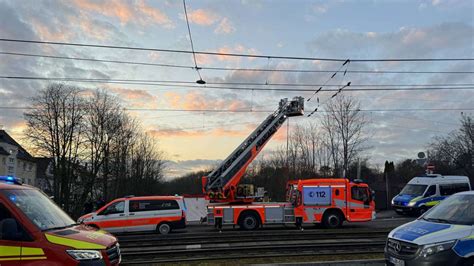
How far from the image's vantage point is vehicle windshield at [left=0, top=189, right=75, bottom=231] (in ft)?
18.1

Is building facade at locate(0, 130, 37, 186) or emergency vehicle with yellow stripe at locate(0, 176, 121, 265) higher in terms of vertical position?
building facade at locate(0, 130, 37, 186)

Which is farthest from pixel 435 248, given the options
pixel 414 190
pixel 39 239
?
pixel 414 190

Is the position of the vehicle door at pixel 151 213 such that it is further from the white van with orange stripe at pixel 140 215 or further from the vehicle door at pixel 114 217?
the vehicle door at pixel 114 217

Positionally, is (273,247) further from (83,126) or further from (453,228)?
(83,126)

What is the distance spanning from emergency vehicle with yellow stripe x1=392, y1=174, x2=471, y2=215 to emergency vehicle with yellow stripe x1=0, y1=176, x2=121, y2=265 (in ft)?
84.3

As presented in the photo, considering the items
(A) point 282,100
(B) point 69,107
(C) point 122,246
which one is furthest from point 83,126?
(C) point 122,246

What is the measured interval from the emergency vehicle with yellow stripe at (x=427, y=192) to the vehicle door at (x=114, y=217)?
1883cm

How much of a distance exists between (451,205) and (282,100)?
1590 cm

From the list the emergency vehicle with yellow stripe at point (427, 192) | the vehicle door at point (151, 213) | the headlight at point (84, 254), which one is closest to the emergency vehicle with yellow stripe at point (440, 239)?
the headlight at point (84, 254)

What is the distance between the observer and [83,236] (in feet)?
18.6

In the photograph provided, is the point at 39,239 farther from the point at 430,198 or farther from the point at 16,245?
the point at 430,198

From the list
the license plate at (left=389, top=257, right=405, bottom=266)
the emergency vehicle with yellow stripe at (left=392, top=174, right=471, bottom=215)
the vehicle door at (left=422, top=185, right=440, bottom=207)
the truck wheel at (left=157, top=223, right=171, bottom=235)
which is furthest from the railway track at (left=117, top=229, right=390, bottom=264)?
the vehicle door at (left=422, top=185, right=440, bottom=207)

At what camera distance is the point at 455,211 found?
25.3 feet

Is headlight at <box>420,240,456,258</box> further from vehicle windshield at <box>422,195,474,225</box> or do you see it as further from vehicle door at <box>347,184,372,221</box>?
vehicle door at <box>347,184,372,221</box>
